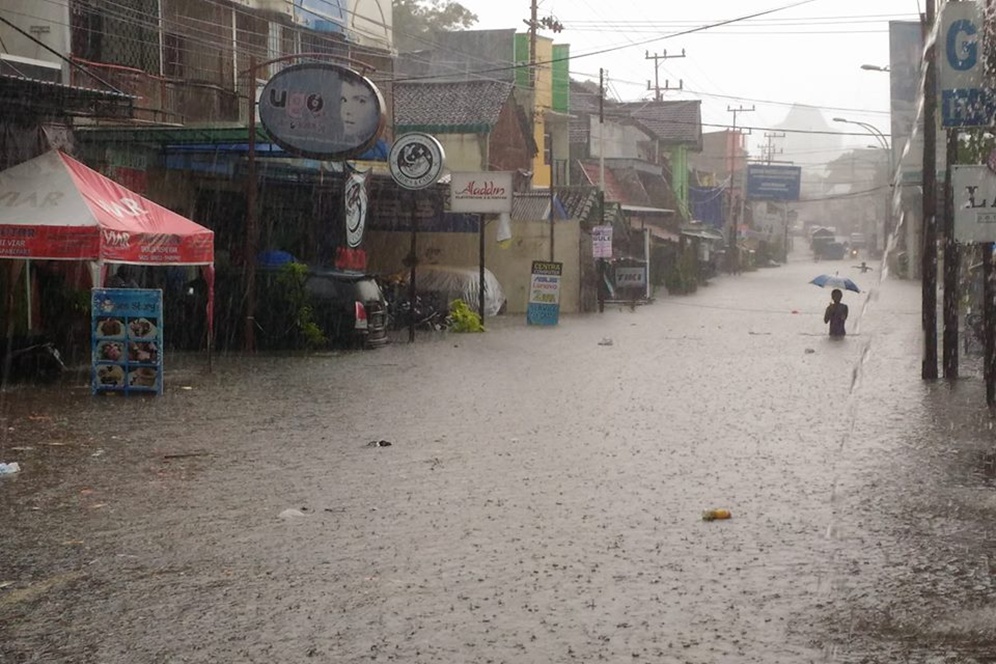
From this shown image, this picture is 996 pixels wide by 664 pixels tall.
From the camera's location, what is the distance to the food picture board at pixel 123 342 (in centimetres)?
1583

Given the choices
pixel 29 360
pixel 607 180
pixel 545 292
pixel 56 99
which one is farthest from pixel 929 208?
pixel 607 180

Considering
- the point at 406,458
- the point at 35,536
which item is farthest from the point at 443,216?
the point at 35,536

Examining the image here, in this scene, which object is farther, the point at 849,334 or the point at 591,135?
the point at 591,135

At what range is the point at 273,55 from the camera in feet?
96.5

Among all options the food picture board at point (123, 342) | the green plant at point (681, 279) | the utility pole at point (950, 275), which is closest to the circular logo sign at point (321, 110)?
the food picture board at point (123, 342)

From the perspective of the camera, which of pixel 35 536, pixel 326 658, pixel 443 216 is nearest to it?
pixel 326 658

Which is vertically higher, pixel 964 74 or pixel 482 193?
pixel 964 74

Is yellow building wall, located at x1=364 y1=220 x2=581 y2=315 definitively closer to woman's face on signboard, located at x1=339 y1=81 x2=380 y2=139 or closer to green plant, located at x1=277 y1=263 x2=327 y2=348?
green plant, located at x1=277 y1=263 x2=327 y2=348

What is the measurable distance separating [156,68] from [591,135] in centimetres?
4195

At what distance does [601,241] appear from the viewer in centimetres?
4044

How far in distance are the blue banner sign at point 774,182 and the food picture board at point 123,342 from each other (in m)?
75.2

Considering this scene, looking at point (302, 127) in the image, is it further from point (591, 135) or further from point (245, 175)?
point (591, 135)

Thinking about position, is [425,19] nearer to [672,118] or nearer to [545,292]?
[672,118]

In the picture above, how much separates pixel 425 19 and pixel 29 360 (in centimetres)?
5380
